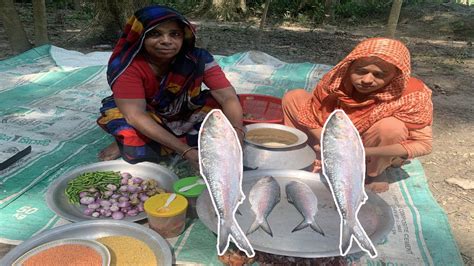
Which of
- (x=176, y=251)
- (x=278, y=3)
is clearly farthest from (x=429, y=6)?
(x=176, y=251)

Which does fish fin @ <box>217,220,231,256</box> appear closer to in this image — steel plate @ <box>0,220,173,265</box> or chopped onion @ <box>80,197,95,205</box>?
steel plate @ <box>0,220,173,265</box>

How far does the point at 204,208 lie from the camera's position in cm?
150

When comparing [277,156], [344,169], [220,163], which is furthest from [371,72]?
[220,163]

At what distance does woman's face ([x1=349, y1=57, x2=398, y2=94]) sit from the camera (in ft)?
5.71

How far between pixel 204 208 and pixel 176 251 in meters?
0.42

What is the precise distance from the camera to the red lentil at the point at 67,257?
56.5 inches

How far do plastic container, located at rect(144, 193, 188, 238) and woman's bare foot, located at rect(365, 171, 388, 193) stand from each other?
1.19 metres

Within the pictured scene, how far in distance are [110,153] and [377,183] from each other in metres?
1.68

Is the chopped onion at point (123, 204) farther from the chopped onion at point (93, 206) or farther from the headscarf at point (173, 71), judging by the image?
the headscarf at point (173, 71)

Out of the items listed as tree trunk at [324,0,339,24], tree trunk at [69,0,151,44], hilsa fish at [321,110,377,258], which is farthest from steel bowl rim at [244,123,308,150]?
tree trunk at [324,0,339,24]

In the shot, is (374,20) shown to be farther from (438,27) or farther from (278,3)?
(278,3)

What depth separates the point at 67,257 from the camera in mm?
1464

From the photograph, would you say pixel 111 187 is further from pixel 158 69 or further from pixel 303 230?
pixel 303 230

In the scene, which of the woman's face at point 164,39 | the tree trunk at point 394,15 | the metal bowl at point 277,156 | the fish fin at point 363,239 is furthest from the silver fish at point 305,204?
the tree trunk at point 394,15
